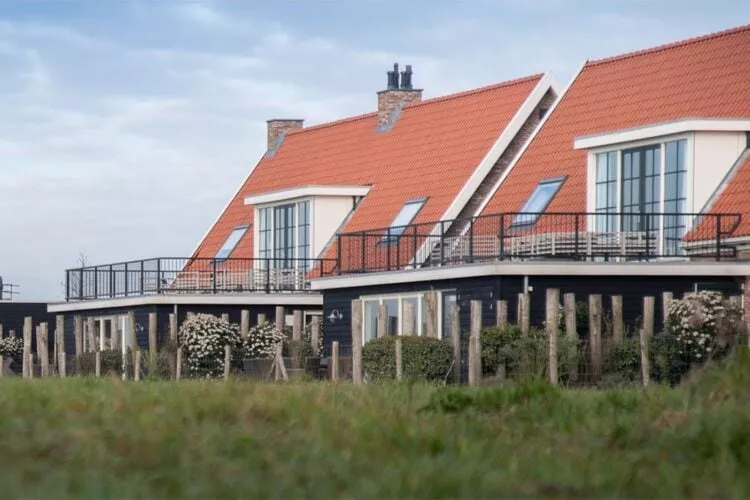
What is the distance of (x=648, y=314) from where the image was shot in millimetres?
29344

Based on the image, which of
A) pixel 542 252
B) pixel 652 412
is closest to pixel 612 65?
pixel 542 252

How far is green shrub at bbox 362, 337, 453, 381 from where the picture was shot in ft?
100

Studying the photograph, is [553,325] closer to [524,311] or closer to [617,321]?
[617,321]

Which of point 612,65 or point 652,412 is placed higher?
point 612,65

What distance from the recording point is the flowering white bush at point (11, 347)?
2083 inches

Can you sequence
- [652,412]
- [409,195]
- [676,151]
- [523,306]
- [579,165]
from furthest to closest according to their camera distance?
[409,195]
[579,165]
[676,151]
[523,306]
[652,412]

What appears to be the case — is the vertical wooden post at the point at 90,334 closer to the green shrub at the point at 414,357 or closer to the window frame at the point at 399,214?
the window frame at the point at 399,214

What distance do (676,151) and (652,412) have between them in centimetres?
2086

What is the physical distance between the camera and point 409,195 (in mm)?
42094

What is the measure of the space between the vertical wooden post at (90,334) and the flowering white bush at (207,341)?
725 cm

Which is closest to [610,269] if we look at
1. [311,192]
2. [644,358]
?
[644,358]

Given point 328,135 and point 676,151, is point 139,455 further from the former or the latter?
point 328,135

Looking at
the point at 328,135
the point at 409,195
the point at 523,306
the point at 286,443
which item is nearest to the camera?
the point at 286,443

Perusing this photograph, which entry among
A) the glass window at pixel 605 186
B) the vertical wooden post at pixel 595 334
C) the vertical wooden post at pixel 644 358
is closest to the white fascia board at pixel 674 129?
the glass window at pixel 605 186
